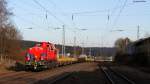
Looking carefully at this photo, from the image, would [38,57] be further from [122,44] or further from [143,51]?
[122,44]

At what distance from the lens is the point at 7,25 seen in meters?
69.6

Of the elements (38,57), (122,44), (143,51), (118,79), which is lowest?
(118,79)

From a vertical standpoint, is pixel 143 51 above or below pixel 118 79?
above

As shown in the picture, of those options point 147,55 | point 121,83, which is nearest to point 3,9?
point 147,55

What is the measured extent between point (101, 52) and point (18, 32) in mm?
114209

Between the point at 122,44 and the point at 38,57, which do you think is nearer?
the point at 38,57

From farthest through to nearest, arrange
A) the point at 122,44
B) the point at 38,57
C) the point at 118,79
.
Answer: the point at 122,44 → the point at 38,57 → the point at 118,79

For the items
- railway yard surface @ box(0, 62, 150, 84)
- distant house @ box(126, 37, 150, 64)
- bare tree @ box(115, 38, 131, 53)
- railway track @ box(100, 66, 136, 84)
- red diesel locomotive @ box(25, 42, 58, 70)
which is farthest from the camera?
bare tree @ box(115, 38, 131, 53)

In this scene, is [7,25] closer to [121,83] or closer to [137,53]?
[137,53]

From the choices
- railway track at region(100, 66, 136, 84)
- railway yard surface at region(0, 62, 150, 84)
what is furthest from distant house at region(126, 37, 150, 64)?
railway track at region(100, 66, 136, 84)

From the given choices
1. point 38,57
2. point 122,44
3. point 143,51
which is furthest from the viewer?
point 122,44

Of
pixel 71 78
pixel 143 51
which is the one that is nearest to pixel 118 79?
pixel 71 78

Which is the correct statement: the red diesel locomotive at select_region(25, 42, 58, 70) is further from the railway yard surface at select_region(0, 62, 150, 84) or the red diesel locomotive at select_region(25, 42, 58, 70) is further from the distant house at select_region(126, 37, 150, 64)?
the distant house at select_region(126, 37, 150, 64)

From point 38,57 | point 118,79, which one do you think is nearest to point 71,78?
point 118,79
